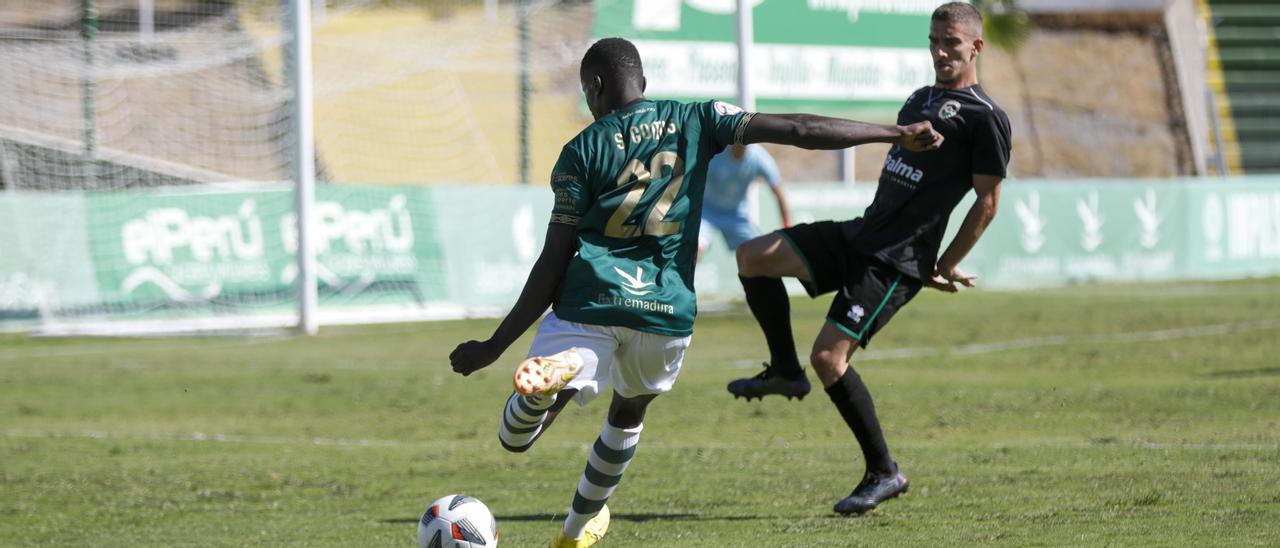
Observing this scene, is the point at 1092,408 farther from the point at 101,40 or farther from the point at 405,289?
the point at 101,40

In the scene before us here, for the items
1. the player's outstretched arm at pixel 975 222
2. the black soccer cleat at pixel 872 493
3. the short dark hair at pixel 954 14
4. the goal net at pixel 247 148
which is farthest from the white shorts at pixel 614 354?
the goal net at pixel 247 148

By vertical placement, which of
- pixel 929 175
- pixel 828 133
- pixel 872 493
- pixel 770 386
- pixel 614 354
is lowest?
pixel 872 493

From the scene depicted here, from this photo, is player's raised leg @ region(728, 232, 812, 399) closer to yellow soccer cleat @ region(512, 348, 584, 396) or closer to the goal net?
yellow soccer cleat @ region(512, 348, 584, 396)

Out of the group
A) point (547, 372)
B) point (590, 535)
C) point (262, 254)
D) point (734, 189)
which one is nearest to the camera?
point (547, 372)

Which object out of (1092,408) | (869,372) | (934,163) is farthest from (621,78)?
(869,372)

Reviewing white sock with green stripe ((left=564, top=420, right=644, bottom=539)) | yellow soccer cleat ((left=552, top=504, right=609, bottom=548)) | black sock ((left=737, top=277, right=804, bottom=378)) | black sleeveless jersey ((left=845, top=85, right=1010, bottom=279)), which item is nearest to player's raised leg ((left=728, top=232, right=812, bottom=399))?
black sock ((left=737, top=277, right=804, bottom=378))

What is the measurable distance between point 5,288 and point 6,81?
5453mm

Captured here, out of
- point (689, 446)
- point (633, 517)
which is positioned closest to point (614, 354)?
point (633, 517)

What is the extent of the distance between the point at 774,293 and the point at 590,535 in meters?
1.64

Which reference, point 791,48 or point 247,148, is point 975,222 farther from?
point 791,48

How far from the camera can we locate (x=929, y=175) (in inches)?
277

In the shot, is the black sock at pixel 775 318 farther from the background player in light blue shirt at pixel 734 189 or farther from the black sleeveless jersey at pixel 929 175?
the background player in light blue shirt at pixel 734 189

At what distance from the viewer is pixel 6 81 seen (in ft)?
73.2

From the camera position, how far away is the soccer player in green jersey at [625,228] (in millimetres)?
5480
